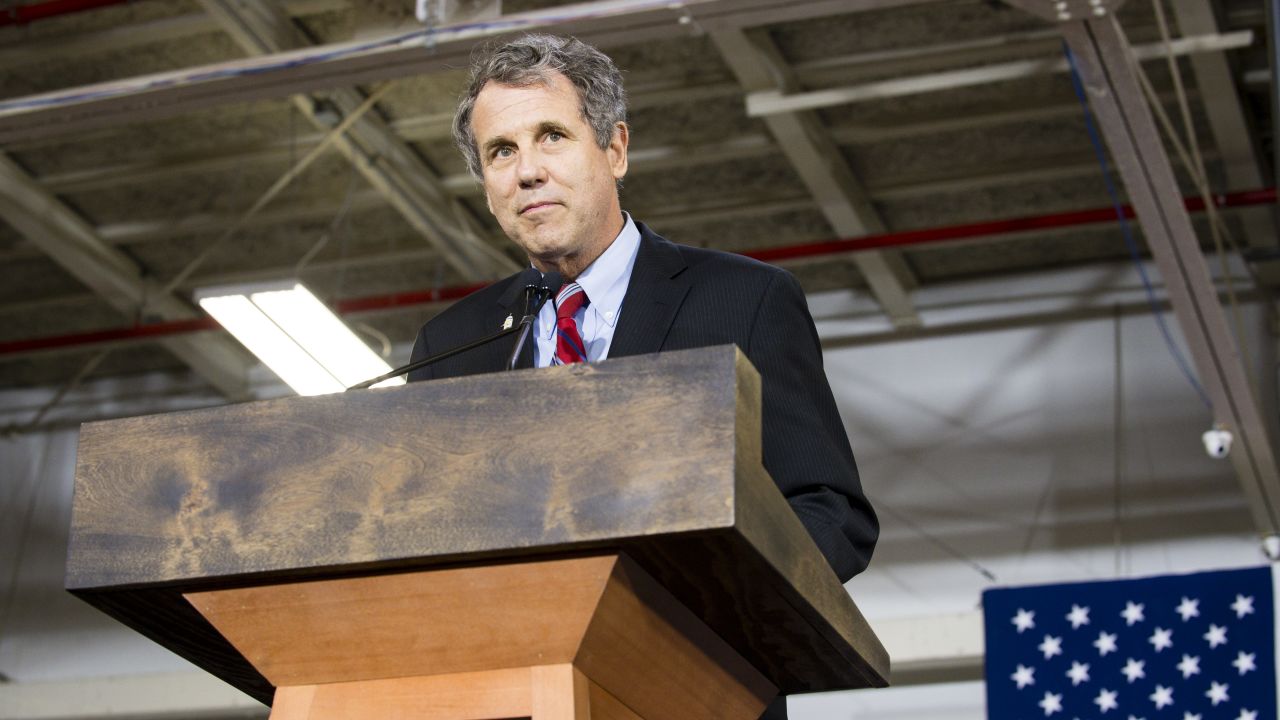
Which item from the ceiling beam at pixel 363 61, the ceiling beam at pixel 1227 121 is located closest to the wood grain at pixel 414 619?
the ceiling beam at pixel 363 61

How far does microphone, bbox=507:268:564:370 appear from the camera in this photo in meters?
1.21

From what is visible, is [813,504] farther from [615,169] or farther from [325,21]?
[325,21]

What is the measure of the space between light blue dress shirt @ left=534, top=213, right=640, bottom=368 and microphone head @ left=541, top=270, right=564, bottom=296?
0.04 m

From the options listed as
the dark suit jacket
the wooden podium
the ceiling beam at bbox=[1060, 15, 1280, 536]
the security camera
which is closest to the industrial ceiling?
the ceiling beam at bbox=[1060, 15, 1280, 536]

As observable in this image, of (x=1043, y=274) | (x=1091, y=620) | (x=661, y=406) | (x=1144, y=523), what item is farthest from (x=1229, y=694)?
(x=661, y=406)

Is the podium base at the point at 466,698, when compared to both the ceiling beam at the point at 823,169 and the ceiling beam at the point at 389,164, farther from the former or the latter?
the ceiling beam at the point at 389,164

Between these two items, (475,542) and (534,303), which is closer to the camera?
(475,542)

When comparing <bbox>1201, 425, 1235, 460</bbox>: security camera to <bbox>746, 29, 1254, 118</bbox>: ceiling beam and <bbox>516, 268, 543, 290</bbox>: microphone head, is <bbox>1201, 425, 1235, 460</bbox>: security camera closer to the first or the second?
<bbox>746, 29, 1254, 118</bbox>: ceiling beam

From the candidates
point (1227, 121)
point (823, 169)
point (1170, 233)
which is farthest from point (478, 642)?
point (1227, 121)

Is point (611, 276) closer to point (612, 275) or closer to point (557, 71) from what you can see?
point (612, 275)

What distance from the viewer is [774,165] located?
698cm

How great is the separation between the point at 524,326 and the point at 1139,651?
5189 millimetres

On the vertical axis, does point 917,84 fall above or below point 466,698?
above

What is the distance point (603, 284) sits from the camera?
1.48m
